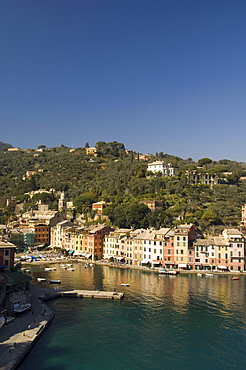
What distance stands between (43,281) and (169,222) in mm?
40582

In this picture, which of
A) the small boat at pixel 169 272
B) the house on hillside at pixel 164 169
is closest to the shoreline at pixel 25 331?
the small boat at pixel 169 272

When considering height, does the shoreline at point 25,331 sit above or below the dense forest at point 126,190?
below

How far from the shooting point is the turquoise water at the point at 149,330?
2681 cm

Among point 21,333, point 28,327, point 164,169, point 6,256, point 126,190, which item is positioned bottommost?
point 21,333

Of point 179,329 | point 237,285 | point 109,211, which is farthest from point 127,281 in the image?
point 109,211

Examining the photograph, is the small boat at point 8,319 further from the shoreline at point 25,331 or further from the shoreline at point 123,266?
the shoreline at point 123,266

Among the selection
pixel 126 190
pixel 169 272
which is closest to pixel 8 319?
pixel 169 272

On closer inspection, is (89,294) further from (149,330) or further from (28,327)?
(28,327)

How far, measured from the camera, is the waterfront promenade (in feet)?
81.1

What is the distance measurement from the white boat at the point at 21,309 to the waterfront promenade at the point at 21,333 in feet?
1.40

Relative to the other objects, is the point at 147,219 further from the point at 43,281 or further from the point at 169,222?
the point at 43,281

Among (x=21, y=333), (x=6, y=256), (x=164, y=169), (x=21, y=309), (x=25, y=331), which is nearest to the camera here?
Result: (x=21, y=333)

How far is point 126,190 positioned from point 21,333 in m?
87.9

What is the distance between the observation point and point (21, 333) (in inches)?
1149
